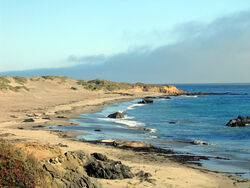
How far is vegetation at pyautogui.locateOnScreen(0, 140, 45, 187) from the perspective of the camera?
789cm

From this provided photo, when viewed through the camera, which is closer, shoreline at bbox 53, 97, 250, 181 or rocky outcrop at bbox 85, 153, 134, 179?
rocky outcrop at bbox 85, 153, 134, 179

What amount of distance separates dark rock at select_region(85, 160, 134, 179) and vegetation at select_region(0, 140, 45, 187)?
368 centimetres

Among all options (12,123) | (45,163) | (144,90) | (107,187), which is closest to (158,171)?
(107,187)

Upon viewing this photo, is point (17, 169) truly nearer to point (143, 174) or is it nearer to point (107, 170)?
point (107, 170)

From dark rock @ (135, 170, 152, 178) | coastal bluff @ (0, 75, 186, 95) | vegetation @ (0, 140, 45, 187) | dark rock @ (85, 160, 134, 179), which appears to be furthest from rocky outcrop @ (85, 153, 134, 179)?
coastal bluff @ (0, 75, 186, 95)

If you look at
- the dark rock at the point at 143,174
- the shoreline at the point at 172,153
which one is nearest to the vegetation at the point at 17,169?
the dark rock at the point at 143,174

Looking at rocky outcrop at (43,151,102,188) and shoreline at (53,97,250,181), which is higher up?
rocky outcrop at (43,151,102,188)

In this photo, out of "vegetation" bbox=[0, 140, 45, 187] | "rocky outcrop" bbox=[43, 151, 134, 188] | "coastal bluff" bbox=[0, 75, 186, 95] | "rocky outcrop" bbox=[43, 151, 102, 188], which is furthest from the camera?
"coastal bluff" bbox=[0, 75, 186, 95]

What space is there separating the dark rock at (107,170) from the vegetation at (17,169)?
145 inches

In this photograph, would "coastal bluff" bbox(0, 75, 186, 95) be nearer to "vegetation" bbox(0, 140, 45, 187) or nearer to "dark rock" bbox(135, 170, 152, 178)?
"dark rock" bbox(135, 170, 152, 178)

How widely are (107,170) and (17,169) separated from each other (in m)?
5.14

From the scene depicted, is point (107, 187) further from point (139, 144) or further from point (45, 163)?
point (139, 144)

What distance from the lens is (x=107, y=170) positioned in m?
12.6

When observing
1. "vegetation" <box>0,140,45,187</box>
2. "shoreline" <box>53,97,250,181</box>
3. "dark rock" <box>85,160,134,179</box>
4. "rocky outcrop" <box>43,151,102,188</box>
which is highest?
"vegetation" <box>0,140,45,187</box>
